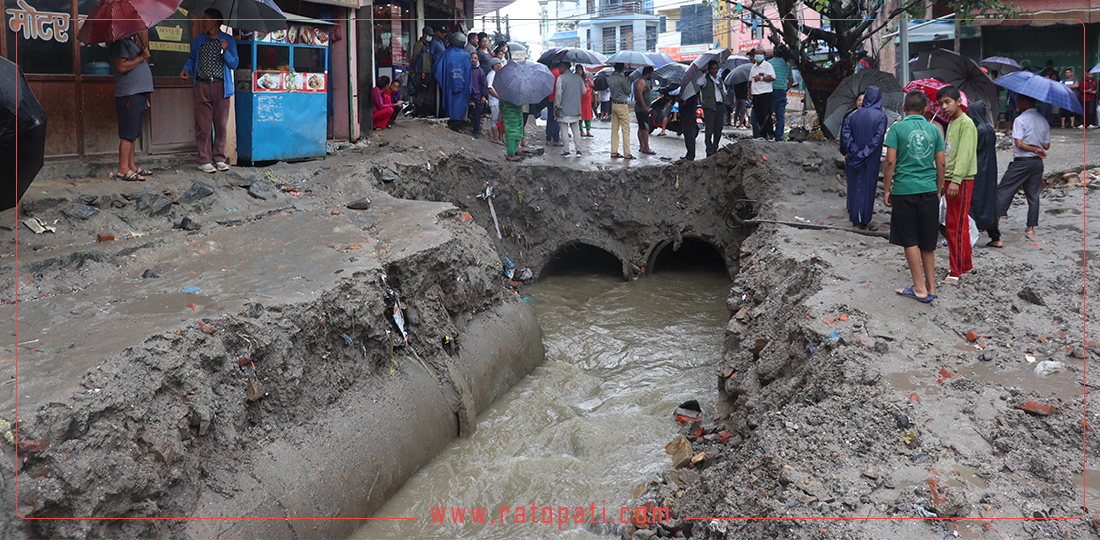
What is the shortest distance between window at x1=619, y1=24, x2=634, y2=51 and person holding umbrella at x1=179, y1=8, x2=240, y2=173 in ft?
128

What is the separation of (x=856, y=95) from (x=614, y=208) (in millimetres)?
4293

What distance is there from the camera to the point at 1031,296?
5.58 m

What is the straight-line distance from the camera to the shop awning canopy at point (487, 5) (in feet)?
65.9

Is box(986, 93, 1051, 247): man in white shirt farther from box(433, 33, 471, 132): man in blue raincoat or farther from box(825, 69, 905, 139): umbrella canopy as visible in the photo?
box(433, 33, 471, 132): man in blue raincoat

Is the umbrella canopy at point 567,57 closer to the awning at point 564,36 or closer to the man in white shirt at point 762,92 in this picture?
the man in white shirt at point 762,92

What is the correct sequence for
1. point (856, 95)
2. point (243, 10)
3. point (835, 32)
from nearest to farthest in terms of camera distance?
1. point (243, 10)
2. point (856, 95)
3. point (835, 32)

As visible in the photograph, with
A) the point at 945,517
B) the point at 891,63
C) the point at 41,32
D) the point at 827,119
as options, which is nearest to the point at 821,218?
the point at 827,119

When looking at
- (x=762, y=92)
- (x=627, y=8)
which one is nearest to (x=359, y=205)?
(x=762, y=92)

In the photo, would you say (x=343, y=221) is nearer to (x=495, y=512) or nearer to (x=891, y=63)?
(x=495, y=512)

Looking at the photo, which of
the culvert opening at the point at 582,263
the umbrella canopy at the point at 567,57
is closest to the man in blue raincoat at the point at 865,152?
the culvert opening at the point at 582,263

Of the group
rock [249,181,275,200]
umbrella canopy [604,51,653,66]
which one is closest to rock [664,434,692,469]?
rock [249,181,275,200]

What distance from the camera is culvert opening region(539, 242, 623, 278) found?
1355cm

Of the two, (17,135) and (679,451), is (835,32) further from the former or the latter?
(17,135)

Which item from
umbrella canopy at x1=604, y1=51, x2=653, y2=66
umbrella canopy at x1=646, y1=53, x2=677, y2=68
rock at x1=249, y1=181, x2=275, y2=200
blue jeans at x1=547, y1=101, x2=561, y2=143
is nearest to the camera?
rock at x1=249, y1=181, x2=275, y2=200
